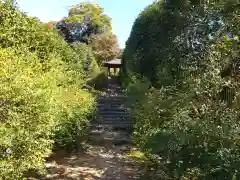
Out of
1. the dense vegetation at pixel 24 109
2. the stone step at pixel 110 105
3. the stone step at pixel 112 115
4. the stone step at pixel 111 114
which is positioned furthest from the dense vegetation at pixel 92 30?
the dense vegetation at pixel 24 109

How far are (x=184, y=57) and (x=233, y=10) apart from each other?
1.40m

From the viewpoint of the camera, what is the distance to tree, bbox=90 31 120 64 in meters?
27.1

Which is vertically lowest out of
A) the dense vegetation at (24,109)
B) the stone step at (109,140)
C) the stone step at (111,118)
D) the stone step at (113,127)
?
the stone step at (109,140)

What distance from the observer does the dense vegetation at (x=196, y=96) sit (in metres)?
3.33

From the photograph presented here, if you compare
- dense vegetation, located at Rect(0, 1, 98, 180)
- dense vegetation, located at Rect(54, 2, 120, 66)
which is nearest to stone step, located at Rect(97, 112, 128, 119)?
dense vegetation, located at Rect(0, 1, 98, 180)

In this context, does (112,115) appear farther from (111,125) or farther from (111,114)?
(111,125)

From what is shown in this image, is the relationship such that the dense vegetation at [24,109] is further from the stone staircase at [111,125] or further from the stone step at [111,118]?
the stone step at [111,118]

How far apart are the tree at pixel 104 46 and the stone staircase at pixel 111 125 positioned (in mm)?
12524

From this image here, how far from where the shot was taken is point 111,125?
11.6m

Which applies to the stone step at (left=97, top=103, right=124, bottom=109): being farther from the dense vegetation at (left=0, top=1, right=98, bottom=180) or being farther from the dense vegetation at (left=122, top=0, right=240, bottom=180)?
the dense vegetation at (left=122, top=0, right=240, bottom=180)

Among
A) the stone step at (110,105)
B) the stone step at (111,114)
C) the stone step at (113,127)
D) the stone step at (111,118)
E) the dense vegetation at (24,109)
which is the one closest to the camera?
the dense vegetation at (24,109)

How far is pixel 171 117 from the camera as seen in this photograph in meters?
4.64

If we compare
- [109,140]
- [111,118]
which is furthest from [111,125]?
[109,140]

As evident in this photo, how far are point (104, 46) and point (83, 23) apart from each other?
5.18 metres
